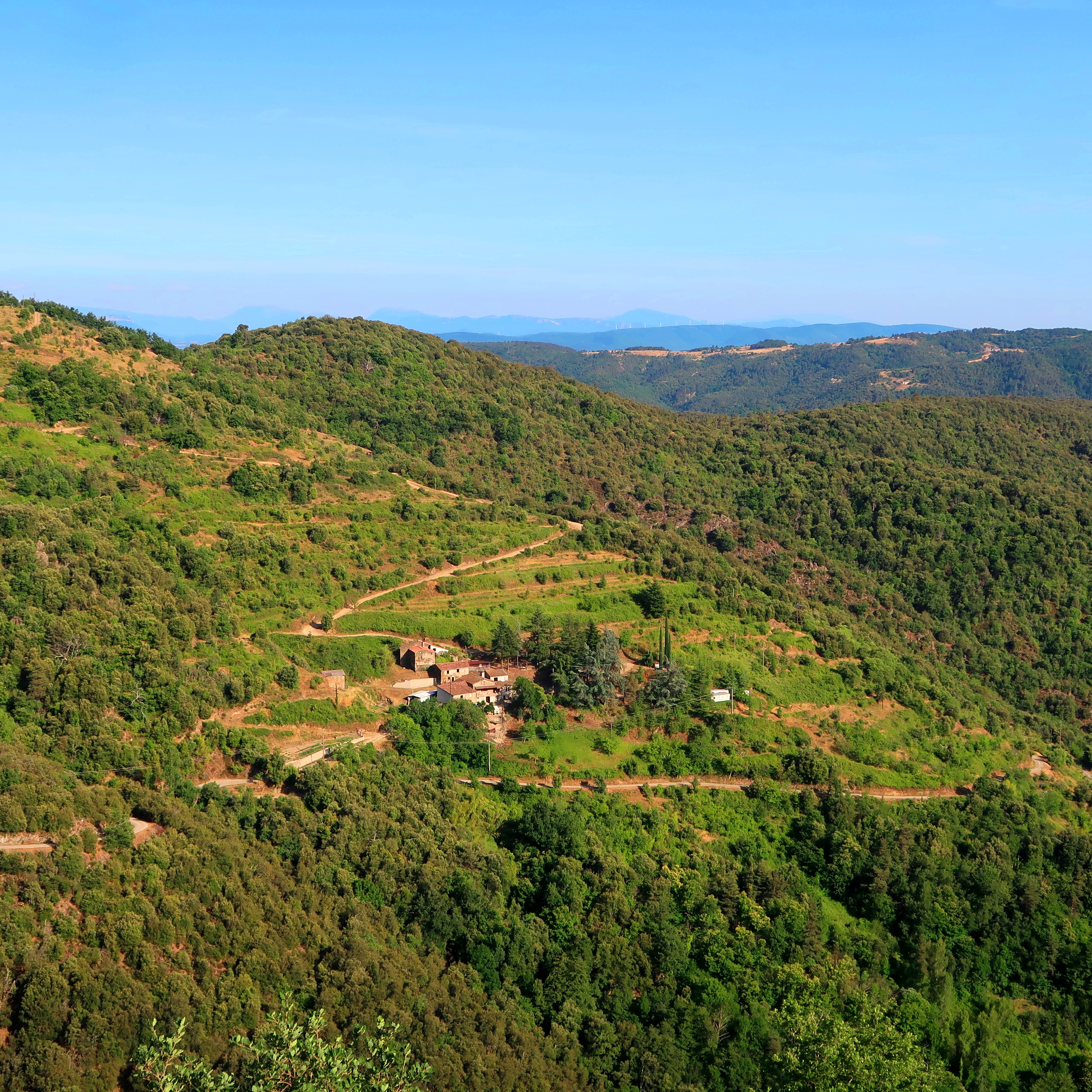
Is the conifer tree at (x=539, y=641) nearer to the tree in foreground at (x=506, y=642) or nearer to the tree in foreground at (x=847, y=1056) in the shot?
the tree in foreground at (x=506, y=642)

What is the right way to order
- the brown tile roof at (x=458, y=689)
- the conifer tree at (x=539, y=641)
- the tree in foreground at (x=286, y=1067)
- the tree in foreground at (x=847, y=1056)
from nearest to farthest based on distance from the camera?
the tree in foreground at (x=286, y=1067), the tree in foreground at (x=847, y=1056), the brown tile roof at (x=458, y=689), the conifer tree at (x=539, y=641)

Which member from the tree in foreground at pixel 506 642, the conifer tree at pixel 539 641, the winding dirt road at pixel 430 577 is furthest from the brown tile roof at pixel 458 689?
the winding dirt road at pixel 430 577

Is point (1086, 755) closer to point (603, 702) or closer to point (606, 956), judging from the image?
point (603, 702)

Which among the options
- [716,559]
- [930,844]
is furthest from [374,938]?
[716,559]

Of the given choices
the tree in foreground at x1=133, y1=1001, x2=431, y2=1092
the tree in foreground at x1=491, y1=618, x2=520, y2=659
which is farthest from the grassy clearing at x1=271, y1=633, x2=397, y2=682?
the tree in foreground at x1=133, y1=1001, x2=431, y2=1092

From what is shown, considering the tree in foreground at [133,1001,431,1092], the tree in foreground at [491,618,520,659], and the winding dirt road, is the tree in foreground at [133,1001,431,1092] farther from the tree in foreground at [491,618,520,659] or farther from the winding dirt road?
the winding dirt road

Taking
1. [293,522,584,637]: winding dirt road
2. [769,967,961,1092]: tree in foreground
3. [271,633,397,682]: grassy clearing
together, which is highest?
[293,522,584,637]: winding dirt road

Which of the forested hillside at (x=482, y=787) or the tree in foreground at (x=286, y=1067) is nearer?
the tree in foreground at (x=286, y=1067)
